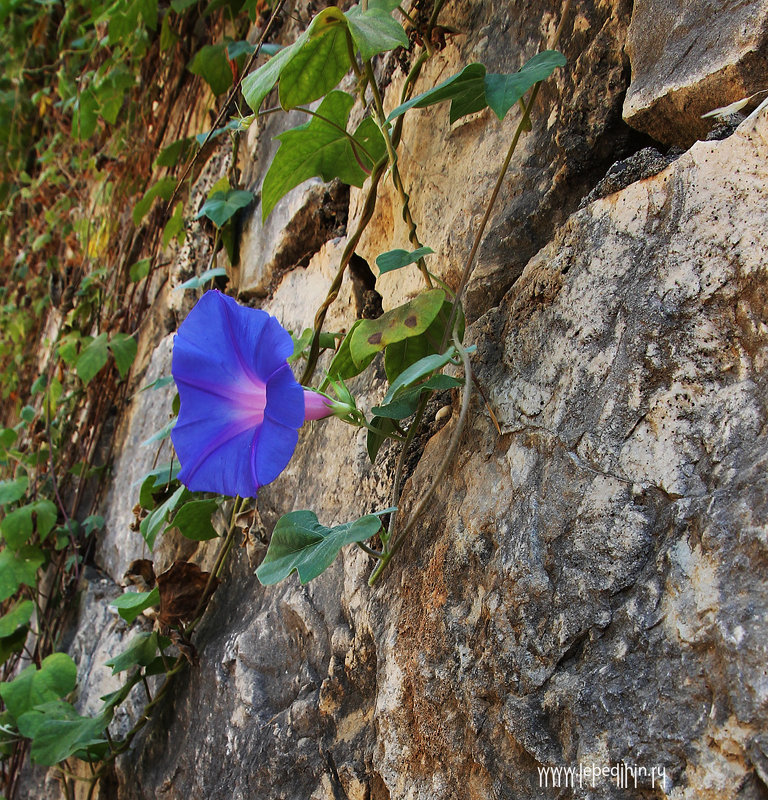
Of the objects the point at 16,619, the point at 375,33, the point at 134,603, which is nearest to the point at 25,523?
the point at 16,619

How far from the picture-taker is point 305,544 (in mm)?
750

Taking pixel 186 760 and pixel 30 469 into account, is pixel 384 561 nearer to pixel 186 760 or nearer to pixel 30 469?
pixel 186 760

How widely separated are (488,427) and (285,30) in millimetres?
1006

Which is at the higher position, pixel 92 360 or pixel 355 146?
pixel 92 360

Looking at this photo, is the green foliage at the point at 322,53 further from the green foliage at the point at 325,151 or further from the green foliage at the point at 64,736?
the green foliage at the point at 64,736

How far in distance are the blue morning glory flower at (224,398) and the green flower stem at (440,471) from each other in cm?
15

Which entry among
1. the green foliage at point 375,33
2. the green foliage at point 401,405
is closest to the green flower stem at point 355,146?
the green foliage at point 375,33

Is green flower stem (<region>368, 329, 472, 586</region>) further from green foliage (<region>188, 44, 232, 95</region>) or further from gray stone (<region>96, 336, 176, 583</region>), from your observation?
green foliage (<region>188, 44, 232, 95</region>)

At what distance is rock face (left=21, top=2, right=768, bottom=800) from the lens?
52 cm

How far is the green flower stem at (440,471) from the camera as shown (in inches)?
28.0

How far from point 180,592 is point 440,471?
604 mm

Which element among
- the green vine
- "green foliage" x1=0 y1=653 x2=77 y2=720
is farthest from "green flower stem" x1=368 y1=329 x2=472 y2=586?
"green foliage" x1=0 y1=653 x2=77 y2=720

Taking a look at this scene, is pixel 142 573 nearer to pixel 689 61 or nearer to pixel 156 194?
pixel 156 194

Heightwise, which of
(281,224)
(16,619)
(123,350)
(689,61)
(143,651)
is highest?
(123,350)
